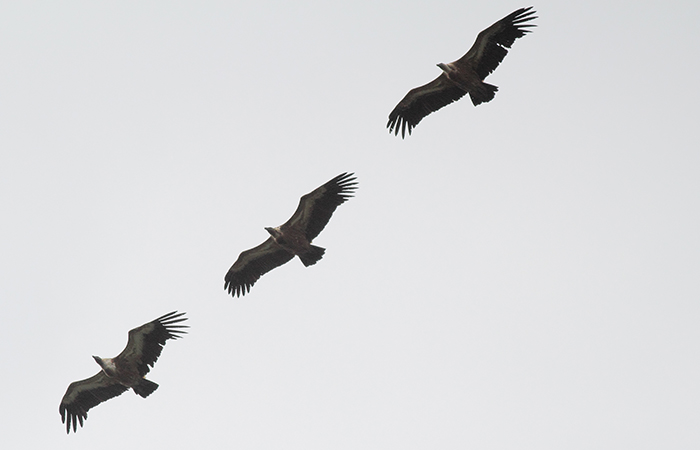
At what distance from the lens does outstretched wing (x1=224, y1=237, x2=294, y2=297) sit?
97.5 ft

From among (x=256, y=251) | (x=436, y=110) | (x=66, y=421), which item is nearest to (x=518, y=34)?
(x=436, y=110)

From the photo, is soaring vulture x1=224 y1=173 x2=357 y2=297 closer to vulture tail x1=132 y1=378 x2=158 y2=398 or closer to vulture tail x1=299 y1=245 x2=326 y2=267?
vulture tail x1=299 y1=245 x2=326 y2=267

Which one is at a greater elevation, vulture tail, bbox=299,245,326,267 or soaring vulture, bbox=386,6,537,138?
soaring vulture, bbox=386,6,537,138

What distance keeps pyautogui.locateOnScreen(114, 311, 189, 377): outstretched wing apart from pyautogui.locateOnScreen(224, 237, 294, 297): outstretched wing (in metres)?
3.74

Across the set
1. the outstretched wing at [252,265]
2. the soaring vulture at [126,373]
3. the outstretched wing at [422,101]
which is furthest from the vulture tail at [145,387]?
the outstretched wing at [422,101]

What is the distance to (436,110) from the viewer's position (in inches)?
1153

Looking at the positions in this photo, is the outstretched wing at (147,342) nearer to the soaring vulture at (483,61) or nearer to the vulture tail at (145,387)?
the vulture tail at (145,387)

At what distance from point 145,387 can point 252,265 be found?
4967mm

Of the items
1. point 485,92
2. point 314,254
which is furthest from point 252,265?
point 485,92

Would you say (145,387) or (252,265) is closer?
(145,387)

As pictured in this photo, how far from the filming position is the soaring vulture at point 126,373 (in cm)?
2697

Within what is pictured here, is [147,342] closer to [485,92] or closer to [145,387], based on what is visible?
[145,387]

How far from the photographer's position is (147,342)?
27188 mm

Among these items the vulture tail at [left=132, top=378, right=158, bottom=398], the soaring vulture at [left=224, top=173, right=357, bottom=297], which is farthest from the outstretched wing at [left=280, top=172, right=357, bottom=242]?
the vulture tail at [left=132, top=378, right=158, bottom=398]
